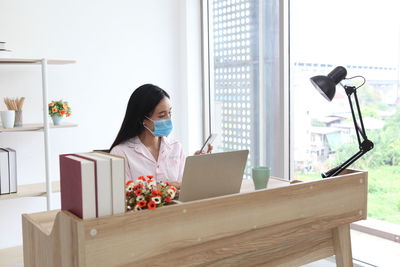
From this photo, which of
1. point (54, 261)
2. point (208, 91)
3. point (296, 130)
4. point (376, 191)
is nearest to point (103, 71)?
point (208, 91)

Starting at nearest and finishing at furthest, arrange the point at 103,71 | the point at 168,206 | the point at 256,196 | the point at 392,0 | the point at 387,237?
the point at 168,206, the point at 256,196, the point at 392,0, the point at 387,237, the point at 103,71

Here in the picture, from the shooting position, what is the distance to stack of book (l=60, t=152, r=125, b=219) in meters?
1.26

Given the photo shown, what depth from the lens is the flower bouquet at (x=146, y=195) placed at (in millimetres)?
1396

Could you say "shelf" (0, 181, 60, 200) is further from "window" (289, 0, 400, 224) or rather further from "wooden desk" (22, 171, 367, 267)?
"window" (289, 0, 400, 224)

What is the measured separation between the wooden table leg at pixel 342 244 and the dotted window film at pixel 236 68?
1.79 meters

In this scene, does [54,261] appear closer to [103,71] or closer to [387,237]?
[387,237]

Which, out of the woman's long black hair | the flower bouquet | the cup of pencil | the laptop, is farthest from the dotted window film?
the flower bouquet

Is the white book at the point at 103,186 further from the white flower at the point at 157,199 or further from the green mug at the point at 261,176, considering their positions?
the green mug at the point at 261,176

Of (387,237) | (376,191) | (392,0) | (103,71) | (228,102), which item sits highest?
(392,0)

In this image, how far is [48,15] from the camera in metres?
3.41

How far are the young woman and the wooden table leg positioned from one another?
84cm

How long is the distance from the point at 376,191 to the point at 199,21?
2159mm

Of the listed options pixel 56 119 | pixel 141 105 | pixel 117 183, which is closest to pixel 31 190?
pixel 56 119

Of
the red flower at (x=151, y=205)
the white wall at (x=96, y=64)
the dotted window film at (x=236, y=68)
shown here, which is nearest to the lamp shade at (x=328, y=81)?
the red flower at (x=151, y=205)
